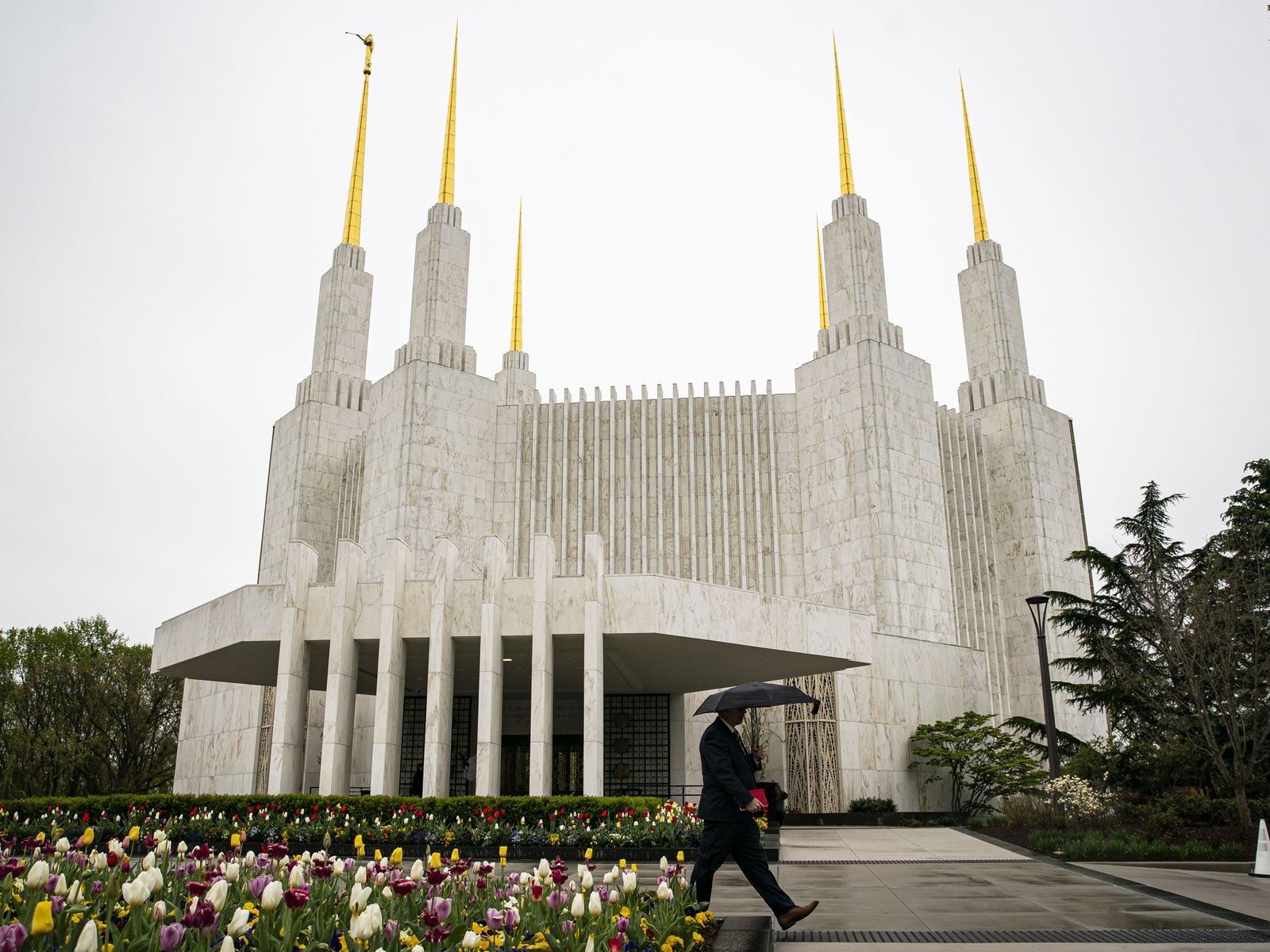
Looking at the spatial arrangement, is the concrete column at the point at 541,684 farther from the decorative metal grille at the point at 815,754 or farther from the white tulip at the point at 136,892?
the white tulip at the point at 136,892

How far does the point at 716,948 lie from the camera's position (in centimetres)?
548

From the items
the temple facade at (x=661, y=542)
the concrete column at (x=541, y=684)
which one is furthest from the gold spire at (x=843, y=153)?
the concrete column at (x=541, y=684)

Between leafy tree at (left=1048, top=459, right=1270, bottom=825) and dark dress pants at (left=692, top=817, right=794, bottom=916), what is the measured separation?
1334 centimetres

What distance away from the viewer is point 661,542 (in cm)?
3384

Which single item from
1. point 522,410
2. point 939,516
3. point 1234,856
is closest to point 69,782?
point 522,410

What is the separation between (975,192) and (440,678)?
33141 millimetres

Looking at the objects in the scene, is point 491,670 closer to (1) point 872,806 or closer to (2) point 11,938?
(1) point 872,806

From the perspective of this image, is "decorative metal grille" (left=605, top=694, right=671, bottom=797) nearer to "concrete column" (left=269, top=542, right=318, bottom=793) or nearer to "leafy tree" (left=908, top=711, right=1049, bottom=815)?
"leafy tree" (left=908, top=711, right=1049, bottom=815)

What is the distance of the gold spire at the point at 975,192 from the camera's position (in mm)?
40781

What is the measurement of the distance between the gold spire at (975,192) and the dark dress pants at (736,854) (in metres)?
38.1

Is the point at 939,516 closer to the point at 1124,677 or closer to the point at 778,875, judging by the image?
the point at 1124,677

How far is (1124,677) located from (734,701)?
16.8 metres

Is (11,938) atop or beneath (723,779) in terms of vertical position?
beneath

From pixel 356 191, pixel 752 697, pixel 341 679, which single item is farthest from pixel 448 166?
pixel 752 697
